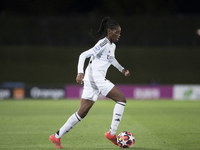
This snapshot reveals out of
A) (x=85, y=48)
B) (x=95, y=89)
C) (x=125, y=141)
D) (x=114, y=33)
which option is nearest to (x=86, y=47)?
(x=85, y=48)

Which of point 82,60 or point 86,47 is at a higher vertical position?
point 82,60

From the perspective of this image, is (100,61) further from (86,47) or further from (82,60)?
(86,47)

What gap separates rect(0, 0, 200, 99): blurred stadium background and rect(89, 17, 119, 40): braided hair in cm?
2386

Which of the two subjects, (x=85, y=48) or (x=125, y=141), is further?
(x=85, y=48)

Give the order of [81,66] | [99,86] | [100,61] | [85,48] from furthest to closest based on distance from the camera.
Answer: [85,48] → [100,61] → [99,86] → [81,66]

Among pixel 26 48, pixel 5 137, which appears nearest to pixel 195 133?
pixel 5 137

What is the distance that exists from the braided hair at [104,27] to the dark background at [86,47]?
951 inches

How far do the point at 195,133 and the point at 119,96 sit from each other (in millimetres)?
3140

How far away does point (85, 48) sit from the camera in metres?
31.8

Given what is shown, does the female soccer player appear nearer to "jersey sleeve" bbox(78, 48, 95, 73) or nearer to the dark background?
"jersey sleeve" bbox(78, 48, 95, 73)

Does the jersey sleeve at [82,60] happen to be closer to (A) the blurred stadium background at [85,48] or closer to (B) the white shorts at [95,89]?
(B) the white shorts at [95,89]

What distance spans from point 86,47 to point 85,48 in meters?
0.14

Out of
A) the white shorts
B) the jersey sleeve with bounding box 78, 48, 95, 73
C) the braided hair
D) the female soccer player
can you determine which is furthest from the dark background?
the jersey sleeve with bounding box 78, 48, 95, 73

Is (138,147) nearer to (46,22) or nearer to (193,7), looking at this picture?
(46,22)
